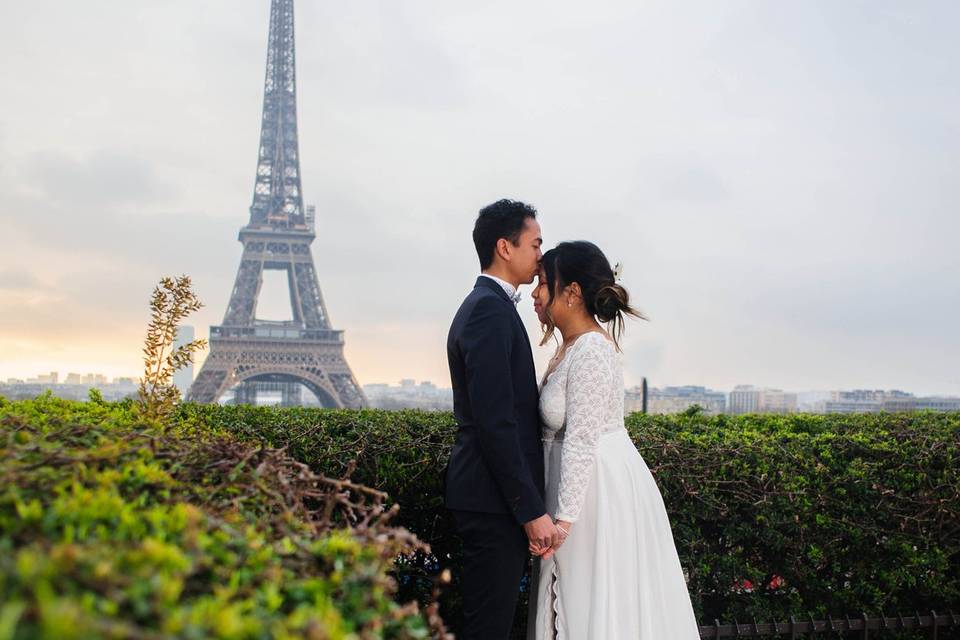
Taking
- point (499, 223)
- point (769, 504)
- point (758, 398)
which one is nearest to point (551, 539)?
point (499, 223)

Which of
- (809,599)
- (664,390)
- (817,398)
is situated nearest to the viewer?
(809,599)

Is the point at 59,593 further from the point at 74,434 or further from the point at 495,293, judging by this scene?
the point at 495,293

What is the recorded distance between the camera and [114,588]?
98 cm

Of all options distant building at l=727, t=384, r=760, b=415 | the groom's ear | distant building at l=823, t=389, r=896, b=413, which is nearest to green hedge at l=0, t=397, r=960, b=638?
the groom's ear

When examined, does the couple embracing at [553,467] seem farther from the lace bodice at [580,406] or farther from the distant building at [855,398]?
the distant building at [855,398]

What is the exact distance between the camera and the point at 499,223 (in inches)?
139

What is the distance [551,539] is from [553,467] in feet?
1.25

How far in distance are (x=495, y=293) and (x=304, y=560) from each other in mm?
2128

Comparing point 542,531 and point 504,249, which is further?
point 504,249

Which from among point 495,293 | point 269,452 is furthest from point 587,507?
point 269,452

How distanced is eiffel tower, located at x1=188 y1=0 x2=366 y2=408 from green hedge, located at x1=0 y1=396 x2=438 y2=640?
97.6 feet

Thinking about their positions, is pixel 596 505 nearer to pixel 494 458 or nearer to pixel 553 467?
pixel 553 467

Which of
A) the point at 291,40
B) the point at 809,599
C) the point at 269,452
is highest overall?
the point at 291,40

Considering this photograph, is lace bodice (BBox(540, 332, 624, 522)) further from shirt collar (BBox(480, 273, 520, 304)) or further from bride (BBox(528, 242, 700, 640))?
shirt collar (BBox(480, 273, 520, 304))
